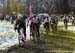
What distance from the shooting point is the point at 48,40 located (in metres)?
1.50

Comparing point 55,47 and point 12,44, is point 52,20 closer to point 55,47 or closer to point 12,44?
point 55,47

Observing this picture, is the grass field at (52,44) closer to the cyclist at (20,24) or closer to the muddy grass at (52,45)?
the muddy grass at (52,45)

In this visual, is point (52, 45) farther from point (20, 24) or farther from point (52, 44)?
point (20, 24)

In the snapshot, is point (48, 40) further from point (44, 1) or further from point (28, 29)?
point (44, 1)

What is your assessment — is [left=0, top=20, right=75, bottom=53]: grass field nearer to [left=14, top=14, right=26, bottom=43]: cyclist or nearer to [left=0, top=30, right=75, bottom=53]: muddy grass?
[left=0, top=30, right=75, bottom=53]: muddy grass

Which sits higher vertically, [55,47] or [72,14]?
[72,14]

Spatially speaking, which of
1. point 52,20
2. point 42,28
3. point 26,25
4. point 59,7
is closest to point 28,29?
point 26,25

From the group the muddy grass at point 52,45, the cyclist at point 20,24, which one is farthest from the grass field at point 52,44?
the cyclist at point 20,24

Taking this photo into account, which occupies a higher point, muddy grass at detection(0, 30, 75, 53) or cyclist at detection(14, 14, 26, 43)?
cyclist at detection(14, 14, 26, 43)

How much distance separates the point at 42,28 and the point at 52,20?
14cm

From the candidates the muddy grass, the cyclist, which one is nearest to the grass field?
the muddy grass

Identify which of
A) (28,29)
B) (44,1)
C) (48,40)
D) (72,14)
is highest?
(44,1)

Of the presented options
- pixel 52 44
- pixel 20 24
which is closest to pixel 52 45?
pixel 52 44

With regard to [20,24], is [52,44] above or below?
below
